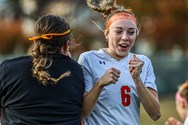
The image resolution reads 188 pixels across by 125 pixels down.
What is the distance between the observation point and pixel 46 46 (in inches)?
249

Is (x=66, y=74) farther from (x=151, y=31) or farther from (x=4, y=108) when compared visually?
(x=151, y=31)

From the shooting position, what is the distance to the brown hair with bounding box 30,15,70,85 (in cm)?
619

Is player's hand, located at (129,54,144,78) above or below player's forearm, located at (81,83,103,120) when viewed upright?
above

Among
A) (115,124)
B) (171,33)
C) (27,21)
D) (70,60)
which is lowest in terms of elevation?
(115,124)

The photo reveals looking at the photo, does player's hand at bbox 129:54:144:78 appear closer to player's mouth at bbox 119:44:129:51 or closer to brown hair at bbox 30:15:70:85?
player's mouth at bbox 119:44:129:51

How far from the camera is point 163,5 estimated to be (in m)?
40.1

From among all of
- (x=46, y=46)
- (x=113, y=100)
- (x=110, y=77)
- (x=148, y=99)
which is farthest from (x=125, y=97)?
(x=46, y=46)

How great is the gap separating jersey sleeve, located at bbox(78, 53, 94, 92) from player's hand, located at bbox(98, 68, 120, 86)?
0.78 ft

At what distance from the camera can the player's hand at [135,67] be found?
21.0 ft

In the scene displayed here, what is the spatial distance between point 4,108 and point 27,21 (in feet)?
135

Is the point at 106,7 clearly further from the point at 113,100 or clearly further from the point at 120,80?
the point at 113,100

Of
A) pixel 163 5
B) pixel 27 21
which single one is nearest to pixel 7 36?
pixel 27 21

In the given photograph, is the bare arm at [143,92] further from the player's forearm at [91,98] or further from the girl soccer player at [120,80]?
the player's forearm at [91,98]

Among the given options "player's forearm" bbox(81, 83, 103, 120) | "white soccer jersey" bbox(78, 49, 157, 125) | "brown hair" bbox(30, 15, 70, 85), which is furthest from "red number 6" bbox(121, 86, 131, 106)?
"brown hair" bbox(30, 15, 70, 85)
